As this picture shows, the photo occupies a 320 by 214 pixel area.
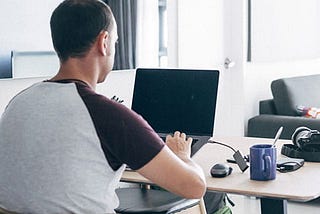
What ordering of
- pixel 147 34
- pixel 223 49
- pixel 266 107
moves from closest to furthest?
pixel 147 34
pixel 223 49
pixel 266 107

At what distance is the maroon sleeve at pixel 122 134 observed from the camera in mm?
1570

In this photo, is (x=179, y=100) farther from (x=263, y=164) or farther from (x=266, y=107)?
(x=266, y=107)

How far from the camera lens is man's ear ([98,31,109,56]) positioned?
1697mm

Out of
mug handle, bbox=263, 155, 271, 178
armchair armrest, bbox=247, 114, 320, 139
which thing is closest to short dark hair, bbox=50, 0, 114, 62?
mug handle, bbox=263, 155, 271, 178

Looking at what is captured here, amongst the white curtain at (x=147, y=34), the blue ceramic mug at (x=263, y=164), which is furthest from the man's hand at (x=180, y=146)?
the white curtain at (x=147, y=34)

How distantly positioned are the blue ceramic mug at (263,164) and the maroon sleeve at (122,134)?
0.60m

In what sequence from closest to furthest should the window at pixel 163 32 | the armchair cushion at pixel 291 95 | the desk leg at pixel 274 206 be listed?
1. the desk leg at pixel 274 206
2. the window at pixel 163 32
3. the armchair cushion at pixel 291 95

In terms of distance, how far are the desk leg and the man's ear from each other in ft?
2.86

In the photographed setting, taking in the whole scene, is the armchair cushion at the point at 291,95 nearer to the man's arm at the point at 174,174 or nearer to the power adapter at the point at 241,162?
the power adapter at the point at 241,162

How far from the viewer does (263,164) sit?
2078 mm

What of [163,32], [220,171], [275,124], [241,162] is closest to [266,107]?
[275,124]

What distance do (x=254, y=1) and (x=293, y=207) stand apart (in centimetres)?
166

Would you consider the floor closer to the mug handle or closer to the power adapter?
the power adapter

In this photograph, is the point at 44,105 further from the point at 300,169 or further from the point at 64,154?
the point at 300,169
